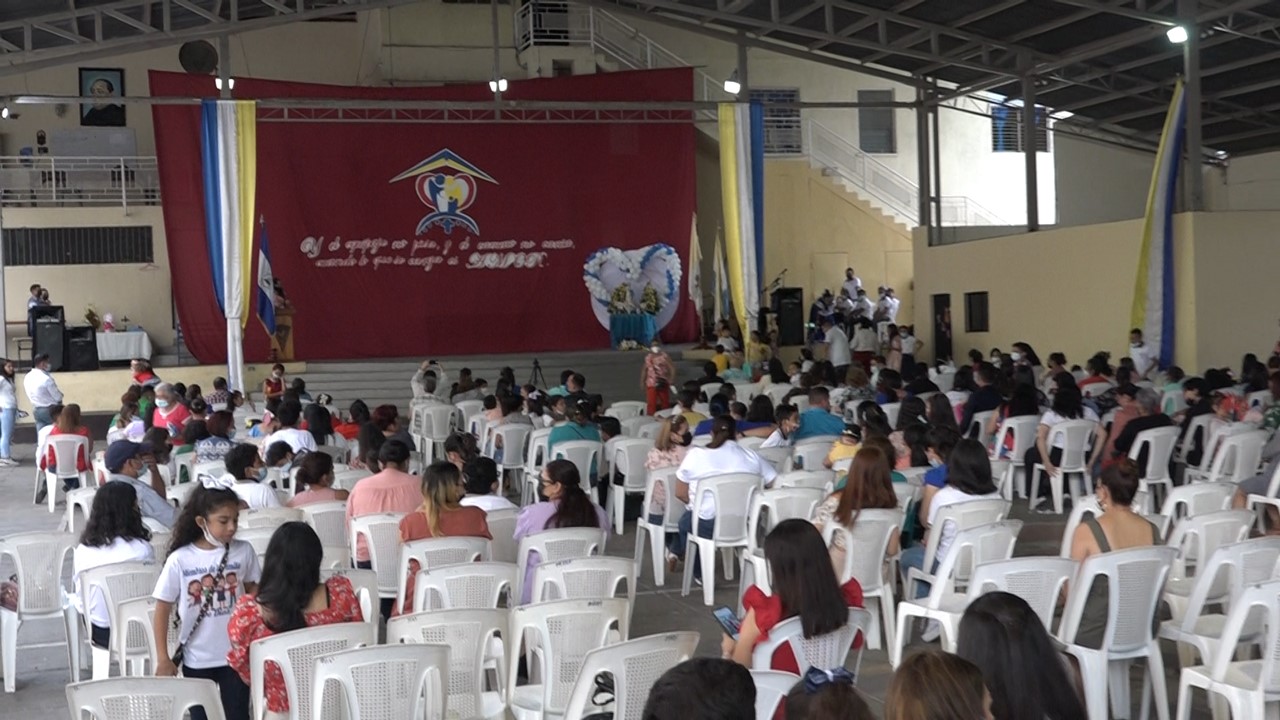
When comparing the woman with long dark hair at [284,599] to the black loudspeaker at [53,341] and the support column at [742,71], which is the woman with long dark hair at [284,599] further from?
the black loudspeaker at [53,341]

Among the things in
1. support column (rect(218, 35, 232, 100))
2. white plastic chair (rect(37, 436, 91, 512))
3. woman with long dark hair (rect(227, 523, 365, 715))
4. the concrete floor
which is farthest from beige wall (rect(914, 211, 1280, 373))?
woman with long dark hair (rect(227, 523, 365, 715))

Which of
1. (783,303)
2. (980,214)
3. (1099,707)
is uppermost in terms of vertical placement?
(980,214)

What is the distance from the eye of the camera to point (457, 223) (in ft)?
70.5

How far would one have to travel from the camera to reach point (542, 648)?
4.50 meters

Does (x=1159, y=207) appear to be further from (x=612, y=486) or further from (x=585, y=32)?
(x=585, y=32)

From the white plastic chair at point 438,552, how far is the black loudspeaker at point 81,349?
1482 centimetres

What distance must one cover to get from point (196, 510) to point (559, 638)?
1275 mm

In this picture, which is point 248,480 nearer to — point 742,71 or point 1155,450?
point 1155,450

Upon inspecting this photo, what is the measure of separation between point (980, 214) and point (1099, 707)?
837 inches

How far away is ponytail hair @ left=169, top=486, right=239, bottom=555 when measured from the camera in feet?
14.9

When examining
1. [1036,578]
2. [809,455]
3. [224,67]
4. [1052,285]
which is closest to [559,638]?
[1036,578]

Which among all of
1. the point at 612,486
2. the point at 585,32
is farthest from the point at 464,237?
the point at 612,486

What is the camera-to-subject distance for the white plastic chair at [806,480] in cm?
755

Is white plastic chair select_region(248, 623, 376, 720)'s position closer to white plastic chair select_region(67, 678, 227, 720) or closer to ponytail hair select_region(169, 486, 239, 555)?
white plastic chair select_region(67, 678, 227, 720)
